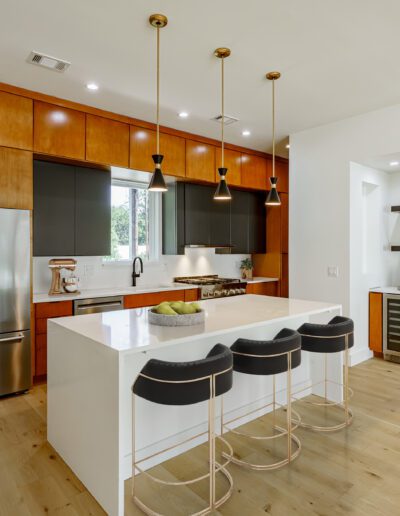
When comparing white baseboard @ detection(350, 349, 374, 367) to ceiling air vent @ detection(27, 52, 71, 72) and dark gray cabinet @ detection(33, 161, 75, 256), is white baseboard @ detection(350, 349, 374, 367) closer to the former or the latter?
dark gray cabinet @ detection(33, 161, 75, 256)

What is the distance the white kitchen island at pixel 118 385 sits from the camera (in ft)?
5.95

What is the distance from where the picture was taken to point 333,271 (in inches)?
173

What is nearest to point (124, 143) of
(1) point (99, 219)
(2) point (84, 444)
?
Answer: (1) point (99, 219)

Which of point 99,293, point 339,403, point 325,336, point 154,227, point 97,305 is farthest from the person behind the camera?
point 154,227

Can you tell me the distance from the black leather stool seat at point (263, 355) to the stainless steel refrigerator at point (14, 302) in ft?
6.97

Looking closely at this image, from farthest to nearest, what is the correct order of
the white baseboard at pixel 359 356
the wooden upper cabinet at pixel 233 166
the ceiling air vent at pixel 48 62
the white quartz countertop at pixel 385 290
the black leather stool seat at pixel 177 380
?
the wooden upper cabinet at pixel 233 166
the white quartz countertop at pixel 385 290
the white baseboard at pixel 359 356
the ceiling air vent at pixel 48 62
the black leather stool seat at pixel 177 380


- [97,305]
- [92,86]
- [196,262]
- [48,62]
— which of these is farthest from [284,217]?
[48,62]

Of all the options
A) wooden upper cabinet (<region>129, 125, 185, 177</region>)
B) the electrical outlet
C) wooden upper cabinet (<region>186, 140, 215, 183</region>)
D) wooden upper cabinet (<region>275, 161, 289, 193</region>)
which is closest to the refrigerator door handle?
the electrical outlet

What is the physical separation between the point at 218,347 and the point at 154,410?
2.04 ft

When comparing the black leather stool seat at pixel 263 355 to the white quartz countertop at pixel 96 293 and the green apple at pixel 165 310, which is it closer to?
the green apple at pixel 165 310

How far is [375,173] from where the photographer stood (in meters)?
4.73

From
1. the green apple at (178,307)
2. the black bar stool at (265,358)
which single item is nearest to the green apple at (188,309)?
the green apple at (178,307)

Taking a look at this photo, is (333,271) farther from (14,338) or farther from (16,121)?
(16,121)

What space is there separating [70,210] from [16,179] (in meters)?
0.65
